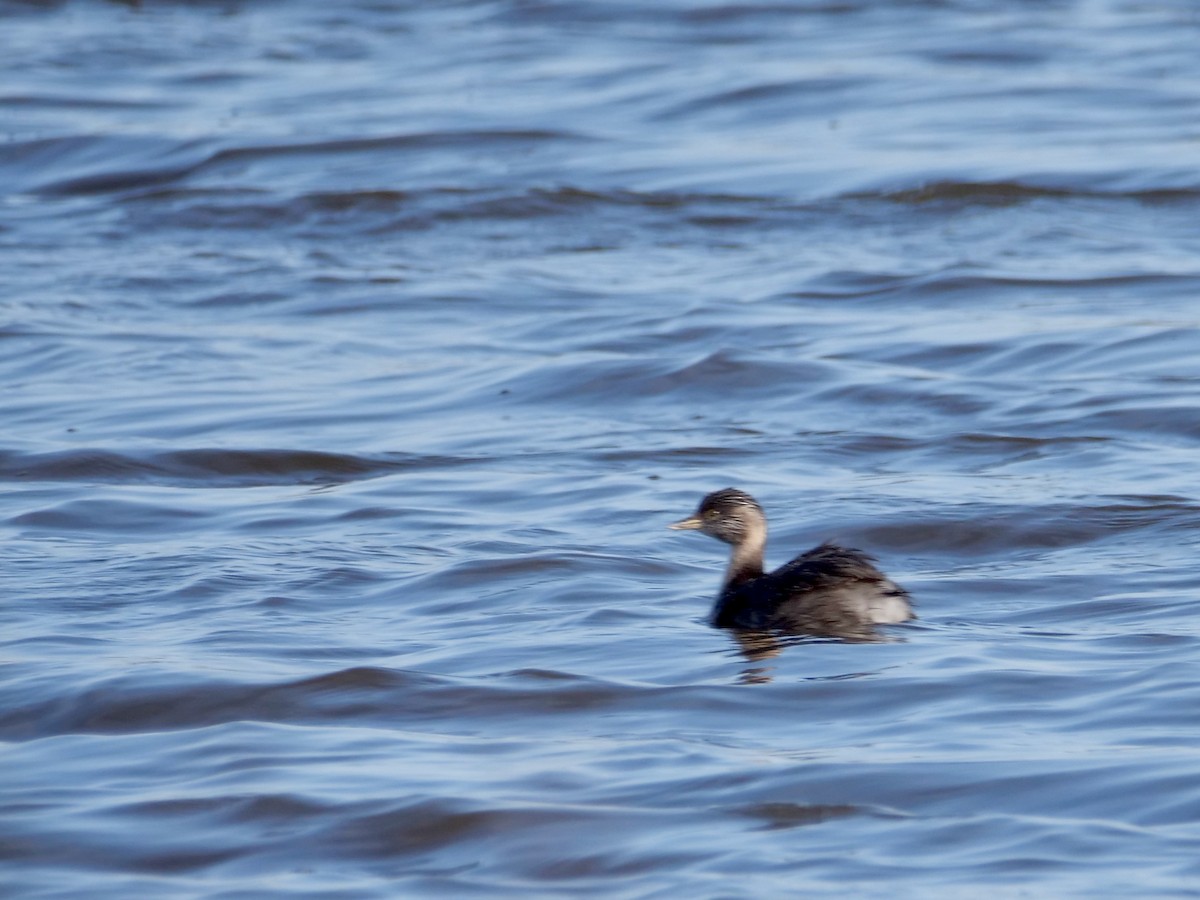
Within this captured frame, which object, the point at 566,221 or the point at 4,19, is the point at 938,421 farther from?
the point at 4,19

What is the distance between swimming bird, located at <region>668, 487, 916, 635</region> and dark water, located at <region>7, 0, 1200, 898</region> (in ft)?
0.58

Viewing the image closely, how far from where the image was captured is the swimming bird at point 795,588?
8008 millimetres

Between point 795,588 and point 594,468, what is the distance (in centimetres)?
256

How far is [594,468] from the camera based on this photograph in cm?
1072

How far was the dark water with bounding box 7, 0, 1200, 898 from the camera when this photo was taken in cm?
624

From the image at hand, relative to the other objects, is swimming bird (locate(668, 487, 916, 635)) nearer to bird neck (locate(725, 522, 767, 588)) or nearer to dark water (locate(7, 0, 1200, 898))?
bird neck (locate(725, 522, 767, 588))

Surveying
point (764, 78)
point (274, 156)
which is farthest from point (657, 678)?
point (764, 78)

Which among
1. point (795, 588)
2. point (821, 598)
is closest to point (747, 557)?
point (795, 588)

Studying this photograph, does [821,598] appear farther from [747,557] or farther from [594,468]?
[594,468]

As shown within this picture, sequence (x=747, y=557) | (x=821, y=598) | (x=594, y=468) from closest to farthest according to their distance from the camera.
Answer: (x=821, y=598) → (x=747, y=557) → (x=594, y=468)

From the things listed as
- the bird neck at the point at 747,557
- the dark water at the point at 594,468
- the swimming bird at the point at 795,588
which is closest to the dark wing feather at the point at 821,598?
the swimming bird at the point at 795,588

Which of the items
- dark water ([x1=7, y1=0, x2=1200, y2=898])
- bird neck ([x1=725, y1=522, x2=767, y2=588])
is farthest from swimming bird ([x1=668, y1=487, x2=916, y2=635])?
dark water ([x1=7, y1=0, x2=1200, y2=898])

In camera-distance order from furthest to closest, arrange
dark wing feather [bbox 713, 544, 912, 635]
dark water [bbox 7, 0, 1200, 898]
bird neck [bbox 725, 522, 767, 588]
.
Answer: bird neck [bbox 725, 522, 767, 588] → dark wing feather [bbox 713, 544, 912, 635] → dark water [bbox 7, 0, 1200, 898]

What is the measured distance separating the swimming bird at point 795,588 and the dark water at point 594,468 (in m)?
0.18
